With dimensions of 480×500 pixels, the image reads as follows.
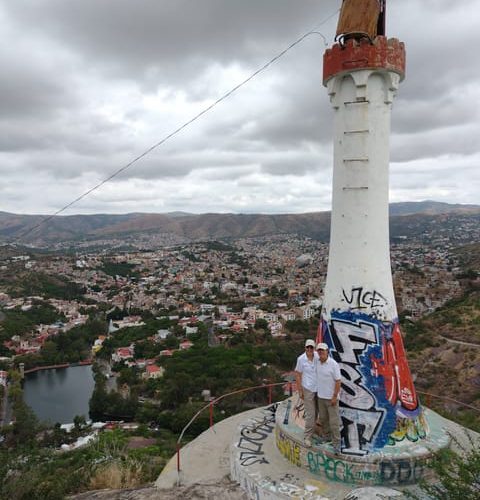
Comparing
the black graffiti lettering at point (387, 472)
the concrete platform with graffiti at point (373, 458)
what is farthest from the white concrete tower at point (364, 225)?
the black graffiti lettering at point (387, 472)

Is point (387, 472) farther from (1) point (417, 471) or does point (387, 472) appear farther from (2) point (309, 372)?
(2) point (309, 372)

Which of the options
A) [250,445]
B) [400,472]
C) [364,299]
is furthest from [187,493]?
[364,299]

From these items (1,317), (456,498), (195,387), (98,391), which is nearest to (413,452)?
(456,498)

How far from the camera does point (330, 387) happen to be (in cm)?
578

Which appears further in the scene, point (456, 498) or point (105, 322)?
point (105, 322)

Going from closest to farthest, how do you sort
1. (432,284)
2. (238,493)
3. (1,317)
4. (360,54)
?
(238,493)
(360,54)
(1,317)
(432,284)

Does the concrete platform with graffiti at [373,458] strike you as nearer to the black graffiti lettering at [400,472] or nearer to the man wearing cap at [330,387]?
the black graffiti lettering at [400,472]

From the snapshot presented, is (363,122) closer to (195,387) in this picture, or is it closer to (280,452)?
(280,452)

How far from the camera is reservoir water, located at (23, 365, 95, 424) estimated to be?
40031 mm

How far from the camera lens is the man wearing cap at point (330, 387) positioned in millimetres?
5699

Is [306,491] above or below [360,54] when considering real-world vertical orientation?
below

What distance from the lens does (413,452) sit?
5699 millimetres

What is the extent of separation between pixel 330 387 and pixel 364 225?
2.09 meters

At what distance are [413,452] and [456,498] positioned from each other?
1334 millimetres
